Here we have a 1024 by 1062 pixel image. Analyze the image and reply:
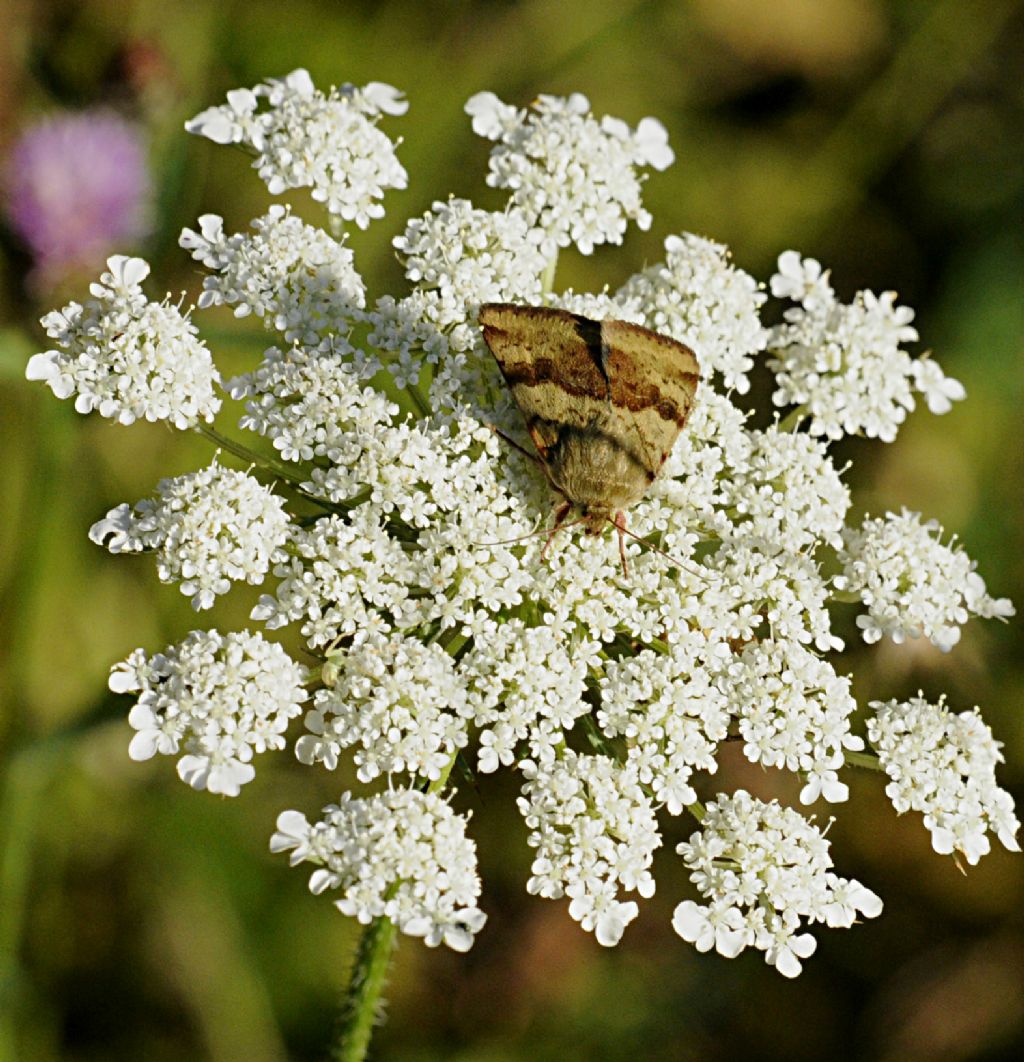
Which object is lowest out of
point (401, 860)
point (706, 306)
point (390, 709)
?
point (401, 860)

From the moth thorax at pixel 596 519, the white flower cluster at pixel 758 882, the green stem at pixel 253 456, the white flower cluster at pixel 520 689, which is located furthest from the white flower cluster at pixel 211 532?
the white flower cluster at pixel 758 882

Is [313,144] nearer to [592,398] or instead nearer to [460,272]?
[460,272]

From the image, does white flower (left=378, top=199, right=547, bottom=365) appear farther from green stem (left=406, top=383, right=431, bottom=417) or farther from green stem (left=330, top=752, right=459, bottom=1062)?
green stem (left=330, top=752, right=459, bottom=1062)

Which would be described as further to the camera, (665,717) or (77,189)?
(77,189)

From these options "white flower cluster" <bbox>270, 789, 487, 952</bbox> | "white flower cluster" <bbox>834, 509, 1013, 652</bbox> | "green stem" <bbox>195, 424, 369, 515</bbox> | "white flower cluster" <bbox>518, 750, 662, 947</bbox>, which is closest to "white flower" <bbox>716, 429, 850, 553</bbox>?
"white flower cluster" <bbox>834, 509, 1013, 652</bbox>

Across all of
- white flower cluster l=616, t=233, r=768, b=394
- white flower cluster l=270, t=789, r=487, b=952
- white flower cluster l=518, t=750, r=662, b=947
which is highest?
white flower cluster l=616, t=233, r=768, b=394

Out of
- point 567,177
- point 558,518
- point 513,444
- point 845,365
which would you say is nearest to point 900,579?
point 845,365
